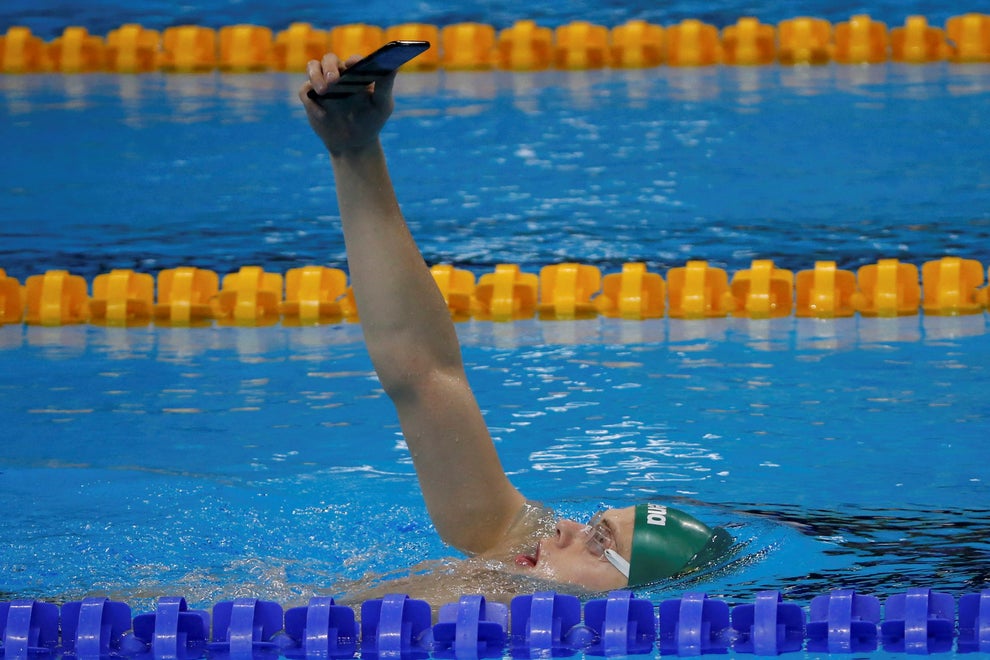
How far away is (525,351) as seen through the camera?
5824 mm

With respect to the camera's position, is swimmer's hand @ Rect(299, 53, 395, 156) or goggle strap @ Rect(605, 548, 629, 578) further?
goggle strap @ Rect(605, 548, 629, 578)

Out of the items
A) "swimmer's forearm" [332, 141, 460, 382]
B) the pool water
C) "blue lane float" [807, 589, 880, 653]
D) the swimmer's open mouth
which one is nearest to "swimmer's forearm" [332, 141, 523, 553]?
"swimmer's forearm" [332, 141, 460, 382]

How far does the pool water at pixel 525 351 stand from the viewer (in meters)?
3.93

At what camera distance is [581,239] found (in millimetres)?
7051

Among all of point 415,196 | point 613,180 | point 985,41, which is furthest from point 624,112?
point 985,41

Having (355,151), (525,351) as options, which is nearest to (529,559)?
(355,151)

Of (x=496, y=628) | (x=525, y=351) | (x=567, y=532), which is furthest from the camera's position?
(x=525, y=351)

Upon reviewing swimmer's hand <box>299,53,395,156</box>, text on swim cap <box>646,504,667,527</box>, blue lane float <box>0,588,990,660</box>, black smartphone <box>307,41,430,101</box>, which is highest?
black smartphone <box>307,41,430,101</box>

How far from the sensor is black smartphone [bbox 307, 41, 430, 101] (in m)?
2.58

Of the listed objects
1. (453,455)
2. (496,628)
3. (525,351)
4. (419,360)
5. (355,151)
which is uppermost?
(355,151)

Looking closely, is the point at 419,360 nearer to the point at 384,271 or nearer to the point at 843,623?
the point at 384,271

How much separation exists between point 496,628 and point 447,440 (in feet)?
1.48

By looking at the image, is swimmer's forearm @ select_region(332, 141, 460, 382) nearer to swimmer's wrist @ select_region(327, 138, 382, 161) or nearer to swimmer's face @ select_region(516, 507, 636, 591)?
swimmer's wrist @ select_region(327, 138, 382, 161)

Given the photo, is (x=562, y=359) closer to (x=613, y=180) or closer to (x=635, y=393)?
(x=635, y=393)
